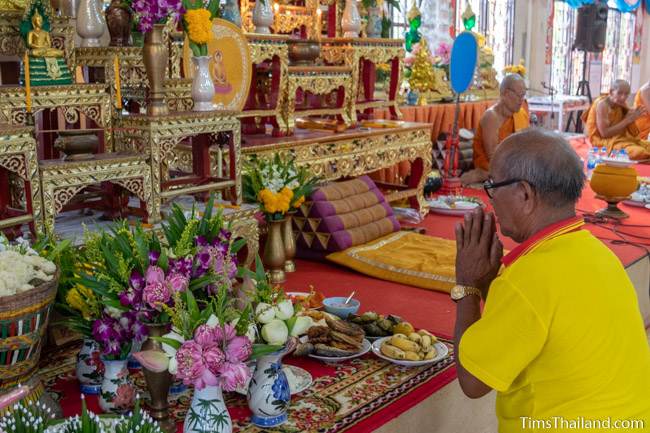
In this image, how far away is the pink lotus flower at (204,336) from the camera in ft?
5.46

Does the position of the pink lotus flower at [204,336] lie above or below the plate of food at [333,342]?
above

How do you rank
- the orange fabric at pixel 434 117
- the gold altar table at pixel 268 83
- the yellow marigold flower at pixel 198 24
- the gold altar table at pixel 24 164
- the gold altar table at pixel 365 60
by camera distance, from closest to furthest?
the gold altar table at pixel 24 164, the yellow marigold flower at pixel 198 24, the gold altar table at pixel 268 83, the gold altar table at pixel 365 60, the orange fabric at pixel 434 117

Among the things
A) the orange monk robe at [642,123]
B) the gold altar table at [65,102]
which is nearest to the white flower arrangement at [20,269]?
the gold altar table at [65,102]

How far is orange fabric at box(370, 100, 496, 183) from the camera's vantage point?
574cm

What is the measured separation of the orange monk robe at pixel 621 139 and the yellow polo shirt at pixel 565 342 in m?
6.13

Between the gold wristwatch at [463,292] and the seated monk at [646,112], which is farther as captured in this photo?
the seated monk at [646,112]

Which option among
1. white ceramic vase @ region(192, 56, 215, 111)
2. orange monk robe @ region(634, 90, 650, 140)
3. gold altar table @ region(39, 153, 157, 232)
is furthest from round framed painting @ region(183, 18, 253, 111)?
orange monk robe @ region(634, 90, 650, 140)

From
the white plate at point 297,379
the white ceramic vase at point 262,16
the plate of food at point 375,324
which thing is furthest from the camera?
the white ceramic vase at point 262,16

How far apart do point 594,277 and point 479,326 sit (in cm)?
26

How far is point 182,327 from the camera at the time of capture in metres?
1.71

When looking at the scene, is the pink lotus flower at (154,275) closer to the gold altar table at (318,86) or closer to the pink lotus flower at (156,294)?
the pink lotus flower at (156,294)

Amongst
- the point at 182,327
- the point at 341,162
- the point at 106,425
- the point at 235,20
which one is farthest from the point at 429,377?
the point at 235,20

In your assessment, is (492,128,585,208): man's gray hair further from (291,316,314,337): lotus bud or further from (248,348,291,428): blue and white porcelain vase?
(248,348,291,428): blue and white porcelain vase

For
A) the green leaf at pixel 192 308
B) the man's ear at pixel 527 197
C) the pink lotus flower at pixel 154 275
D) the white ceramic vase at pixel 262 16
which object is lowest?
the green leaf at pixel 192 308
